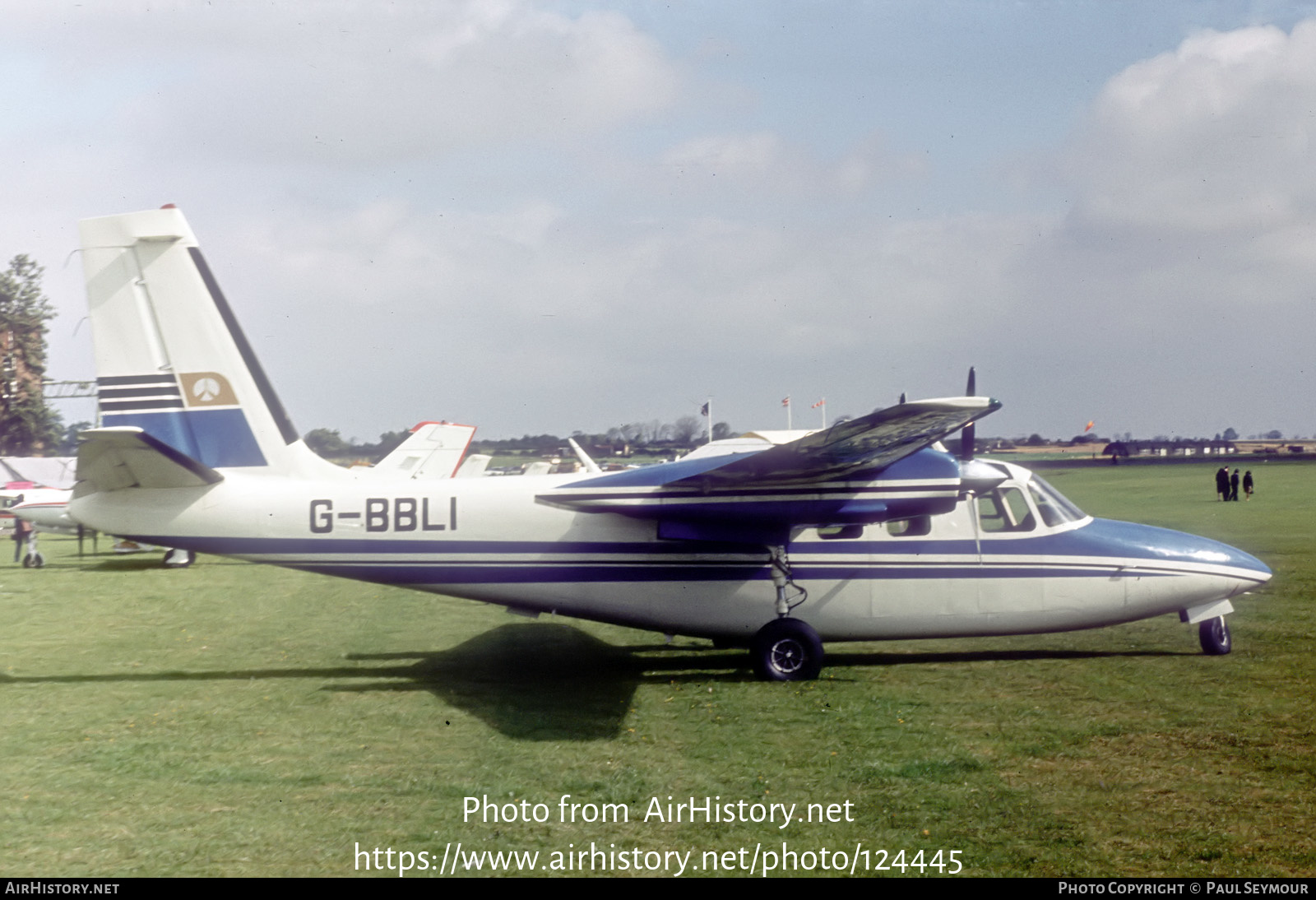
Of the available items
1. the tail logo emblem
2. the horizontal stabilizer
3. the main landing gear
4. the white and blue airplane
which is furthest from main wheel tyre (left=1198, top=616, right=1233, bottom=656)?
the tail logo emblem

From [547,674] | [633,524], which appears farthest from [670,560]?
[547,674]

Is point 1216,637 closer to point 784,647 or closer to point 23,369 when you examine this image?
point 784,647

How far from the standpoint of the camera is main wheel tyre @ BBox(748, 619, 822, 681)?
1041 centimetres

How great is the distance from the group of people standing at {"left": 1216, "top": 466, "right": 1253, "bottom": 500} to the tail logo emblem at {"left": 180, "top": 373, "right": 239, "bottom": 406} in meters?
37.3

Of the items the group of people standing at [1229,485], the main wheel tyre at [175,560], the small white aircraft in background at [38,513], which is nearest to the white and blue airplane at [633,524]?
the main wheel tyre at [175,560]

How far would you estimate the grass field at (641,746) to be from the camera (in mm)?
5859

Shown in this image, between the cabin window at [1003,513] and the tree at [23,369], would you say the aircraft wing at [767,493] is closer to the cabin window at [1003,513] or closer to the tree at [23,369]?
the cabin window at [1003,513]

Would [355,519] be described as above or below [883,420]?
below

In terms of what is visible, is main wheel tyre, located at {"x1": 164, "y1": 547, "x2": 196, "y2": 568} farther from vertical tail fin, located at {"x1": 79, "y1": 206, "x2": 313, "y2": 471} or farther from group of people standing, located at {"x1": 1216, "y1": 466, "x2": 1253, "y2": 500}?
group of people standing, located at {"x1": 1216, "y1": 466, "x2": 1253, "y2": 500}

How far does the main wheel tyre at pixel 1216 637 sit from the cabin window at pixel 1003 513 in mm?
2324
